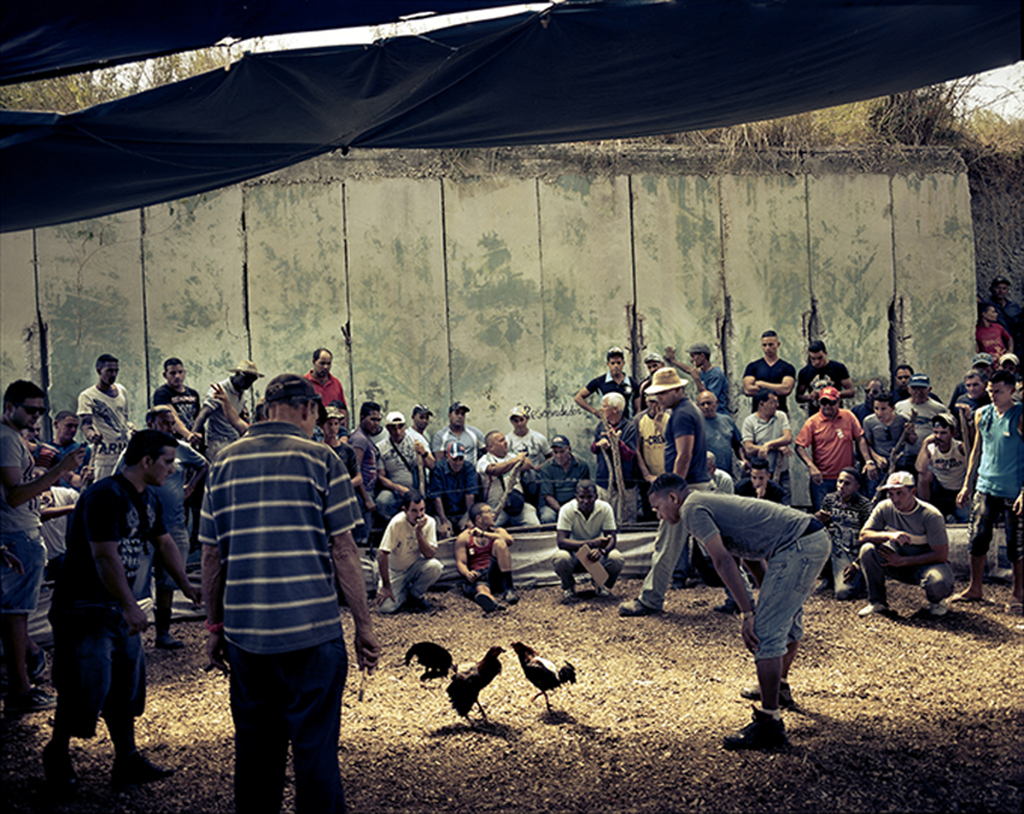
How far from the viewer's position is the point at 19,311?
10867 mm

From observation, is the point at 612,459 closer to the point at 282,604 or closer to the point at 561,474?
the point at 561,474

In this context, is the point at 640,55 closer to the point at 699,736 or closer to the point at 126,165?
the point at 126,165

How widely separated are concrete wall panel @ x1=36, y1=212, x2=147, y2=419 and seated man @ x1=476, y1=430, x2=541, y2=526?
14.7 feet

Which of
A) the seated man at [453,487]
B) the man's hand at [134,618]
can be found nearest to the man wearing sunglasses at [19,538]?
the man's hand at [134,618]

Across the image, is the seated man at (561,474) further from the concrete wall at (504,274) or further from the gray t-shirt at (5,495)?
the gray t-shirt at (5,495)

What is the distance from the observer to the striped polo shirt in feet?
11.2

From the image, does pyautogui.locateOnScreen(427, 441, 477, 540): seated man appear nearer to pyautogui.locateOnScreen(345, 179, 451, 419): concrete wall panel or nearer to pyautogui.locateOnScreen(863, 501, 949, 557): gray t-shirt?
pyautogui.locateOnScreen(345, 179, 451, 419): concrete wall panel

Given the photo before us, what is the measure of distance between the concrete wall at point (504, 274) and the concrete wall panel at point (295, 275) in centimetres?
3

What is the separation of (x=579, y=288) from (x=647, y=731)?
7818 mm

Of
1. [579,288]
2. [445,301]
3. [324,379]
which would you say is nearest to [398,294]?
[445,301]

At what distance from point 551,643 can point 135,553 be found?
11.3 ft

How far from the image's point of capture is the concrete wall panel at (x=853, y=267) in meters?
13.0

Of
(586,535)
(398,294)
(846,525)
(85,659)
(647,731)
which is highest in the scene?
(398,294)

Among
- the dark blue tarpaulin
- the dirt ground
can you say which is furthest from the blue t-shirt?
the dark blue tarpaulin
